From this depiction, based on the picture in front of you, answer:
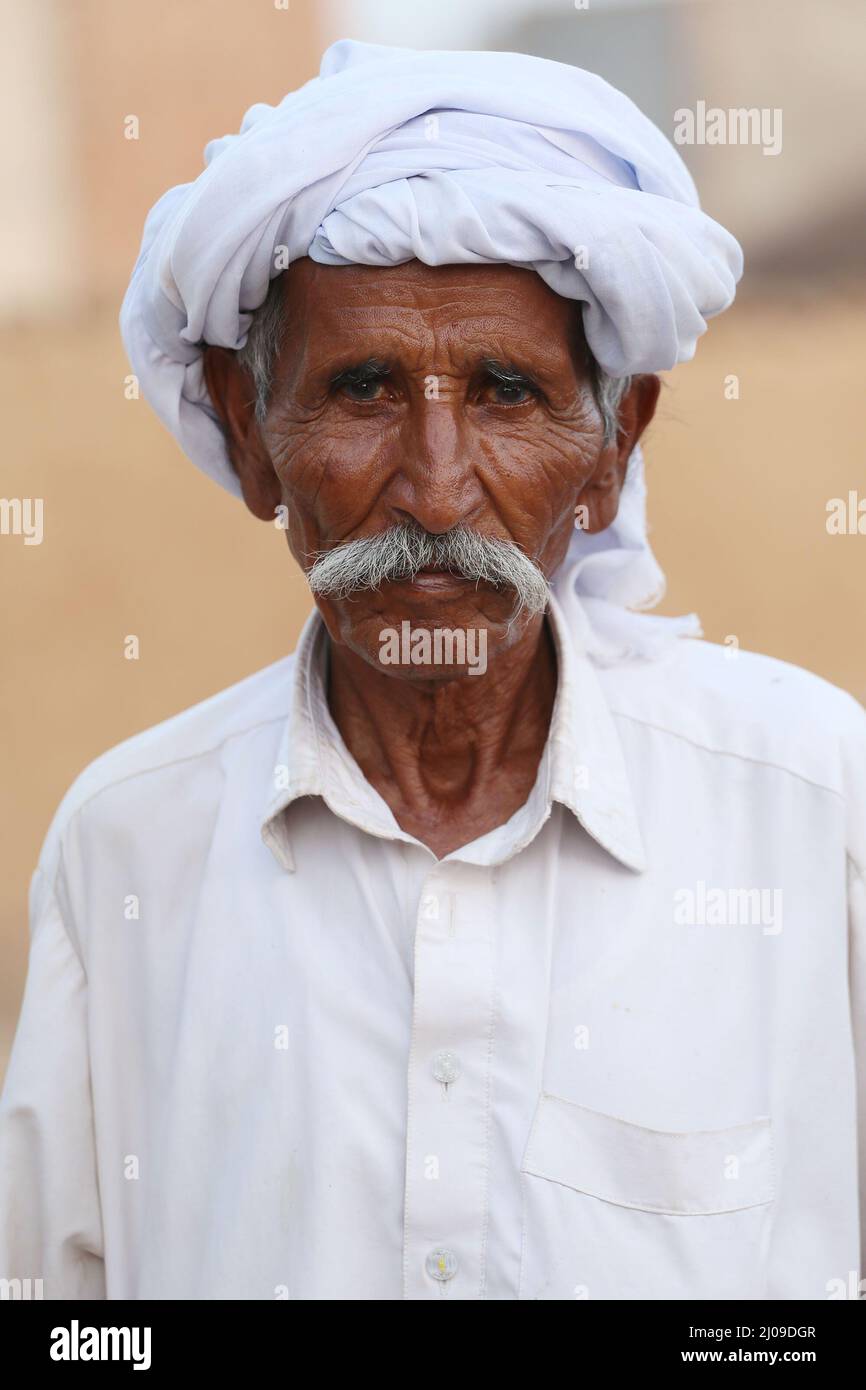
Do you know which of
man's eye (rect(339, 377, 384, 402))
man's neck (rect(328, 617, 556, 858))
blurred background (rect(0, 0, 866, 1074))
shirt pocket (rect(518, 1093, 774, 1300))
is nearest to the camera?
shirt pocket (rect(518, 1093, 774, 1300))

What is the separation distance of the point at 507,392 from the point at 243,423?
Answer: 1.52 ft

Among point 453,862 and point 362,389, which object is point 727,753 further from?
point 362,389

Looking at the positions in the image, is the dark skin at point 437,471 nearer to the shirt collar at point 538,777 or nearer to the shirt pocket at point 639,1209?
the shirt collar at point 538,777

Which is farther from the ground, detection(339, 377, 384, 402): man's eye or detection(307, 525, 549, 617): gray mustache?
detection(339, 377, 384, 402): man's eye

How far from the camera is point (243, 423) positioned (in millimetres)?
2408

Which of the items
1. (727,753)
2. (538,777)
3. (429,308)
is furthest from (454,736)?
(429,308)

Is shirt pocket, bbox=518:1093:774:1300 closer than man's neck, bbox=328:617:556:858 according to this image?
Yes

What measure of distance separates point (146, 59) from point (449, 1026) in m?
7.64

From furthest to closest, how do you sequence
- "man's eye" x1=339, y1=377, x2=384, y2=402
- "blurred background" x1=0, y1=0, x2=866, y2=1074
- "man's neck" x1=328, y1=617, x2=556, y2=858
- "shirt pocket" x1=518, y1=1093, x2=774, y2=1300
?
"blurred background" x1=0, y1=0, x2=866, y2=1074, "man's neck" x1=328, y1=617, x2=556, y2=858, "man's eye" x1=339, y1=377, x2=384, y2=402, "shirt pocket" x1=518, y1=1093, x2=774, y2=1300

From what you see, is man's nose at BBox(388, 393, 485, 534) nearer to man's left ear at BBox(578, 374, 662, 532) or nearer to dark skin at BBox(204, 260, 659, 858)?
dark skin at BBox(204, 260, 659, 858)

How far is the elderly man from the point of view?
204cm

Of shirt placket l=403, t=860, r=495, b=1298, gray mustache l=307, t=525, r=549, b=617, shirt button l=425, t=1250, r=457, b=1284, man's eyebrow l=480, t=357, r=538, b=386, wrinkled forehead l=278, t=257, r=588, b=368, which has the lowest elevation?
shirt button l=425, t=1250, r=457, b=1284

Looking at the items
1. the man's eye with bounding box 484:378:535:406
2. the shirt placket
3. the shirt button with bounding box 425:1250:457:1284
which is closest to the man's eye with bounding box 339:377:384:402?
the man's eye with bounding box 484:378:535:406

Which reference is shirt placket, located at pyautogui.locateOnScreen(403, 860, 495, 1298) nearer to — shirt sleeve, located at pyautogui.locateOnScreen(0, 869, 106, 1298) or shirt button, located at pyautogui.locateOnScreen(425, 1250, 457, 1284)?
shirt button, located at pyautogui.locateOnScreen(425, 1250, 457, 1284)
